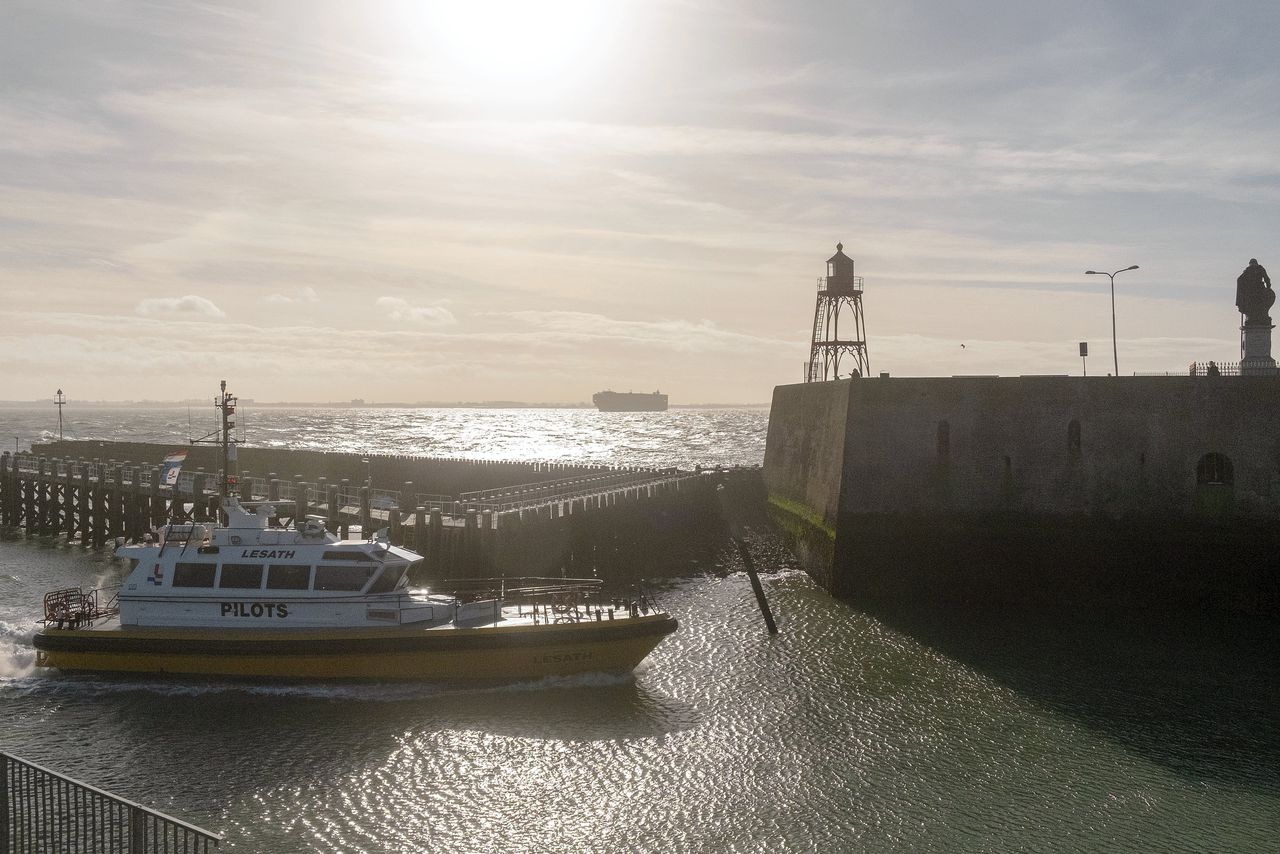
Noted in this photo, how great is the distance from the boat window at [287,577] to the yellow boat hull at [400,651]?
94 centimetres

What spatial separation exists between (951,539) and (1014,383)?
196 inches

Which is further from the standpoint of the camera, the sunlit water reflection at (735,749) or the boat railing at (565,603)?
the boat railing at (565,603)

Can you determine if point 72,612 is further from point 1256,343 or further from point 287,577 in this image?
point 1256,343

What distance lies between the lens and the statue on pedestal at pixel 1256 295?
31.7 meters

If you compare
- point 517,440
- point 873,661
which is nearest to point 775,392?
point 873,661

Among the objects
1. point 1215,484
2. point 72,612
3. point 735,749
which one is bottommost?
point 735,749

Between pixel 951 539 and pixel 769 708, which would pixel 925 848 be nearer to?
pixel 769 708

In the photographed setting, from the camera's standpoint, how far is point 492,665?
19.5 metres

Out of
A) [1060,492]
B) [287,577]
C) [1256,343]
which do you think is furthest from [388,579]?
[1256,343]

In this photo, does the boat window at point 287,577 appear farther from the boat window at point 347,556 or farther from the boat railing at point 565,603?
the boat railing at point 565,603

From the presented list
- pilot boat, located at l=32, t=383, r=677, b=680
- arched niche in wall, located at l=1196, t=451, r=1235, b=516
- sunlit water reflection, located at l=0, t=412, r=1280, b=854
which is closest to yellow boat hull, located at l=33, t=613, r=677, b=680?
pilot boat, located at l=32, t=383, r=677, b=680

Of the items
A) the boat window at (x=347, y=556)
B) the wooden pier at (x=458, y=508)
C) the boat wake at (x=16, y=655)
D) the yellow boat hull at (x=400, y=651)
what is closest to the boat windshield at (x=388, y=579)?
the boat window at (x=347, y=556)

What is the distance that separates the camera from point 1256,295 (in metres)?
31.7

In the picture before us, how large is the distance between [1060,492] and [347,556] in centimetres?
1970
